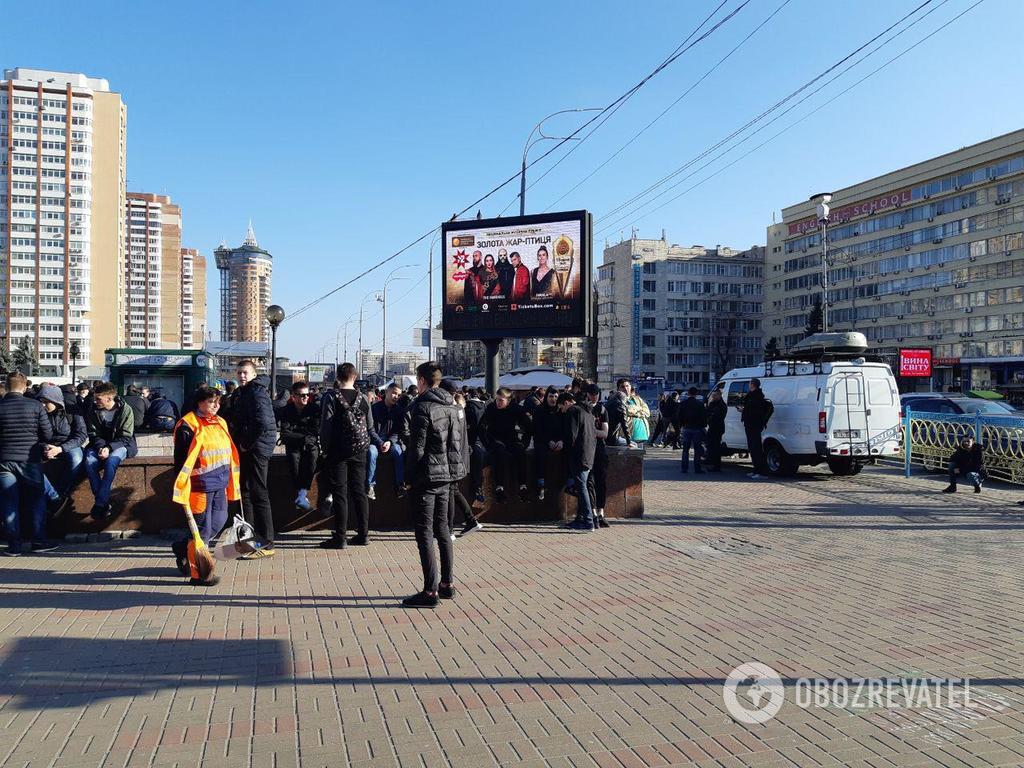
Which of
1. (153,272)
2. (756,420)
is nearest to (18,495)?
(756,420)

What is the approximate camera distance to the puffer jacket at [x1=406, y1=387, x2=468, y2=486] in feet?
21.2

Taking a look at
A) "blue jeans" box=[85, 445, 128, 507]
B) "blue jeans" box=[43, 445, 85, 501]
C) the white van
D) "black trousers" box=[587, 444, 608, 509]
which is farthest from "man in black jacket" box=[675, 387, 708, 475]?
"blue jeans" box=[43, 445, 85, 501]

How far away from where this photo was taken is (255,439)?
26.9ft

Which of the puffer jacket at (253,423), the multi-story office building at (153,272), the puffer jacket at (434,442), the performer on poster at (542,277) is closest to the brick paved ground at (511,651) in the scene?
the puffer jacket at (434,442)

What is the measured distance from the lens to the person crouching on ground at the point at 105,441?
8.81 meters

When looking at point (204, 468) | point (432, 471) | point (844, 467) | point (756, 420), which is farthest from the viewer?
point (844, 467)

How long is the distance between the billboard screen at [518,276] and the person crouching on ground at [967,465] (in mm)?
6873

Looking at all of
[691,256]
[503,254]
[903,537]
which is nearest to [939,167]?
[691,256]

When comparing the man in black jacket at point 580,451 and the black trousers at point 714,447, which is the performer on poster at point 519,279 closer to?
the black trousers at point 714,447

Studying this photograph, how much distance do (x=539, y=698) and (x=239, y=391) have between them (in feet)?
16.9

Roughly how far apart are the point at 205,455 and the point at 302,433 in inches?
75.6

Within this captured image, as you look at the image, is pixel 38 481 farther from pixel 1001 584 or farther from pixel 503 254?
A: pixel 503 254

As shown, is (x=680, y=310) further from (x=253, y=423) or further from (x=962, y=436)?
(x=253, y=423)

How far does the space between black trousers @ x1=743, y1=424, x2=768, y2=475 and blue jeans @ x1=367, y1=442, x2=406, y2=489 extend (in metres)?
8.62
